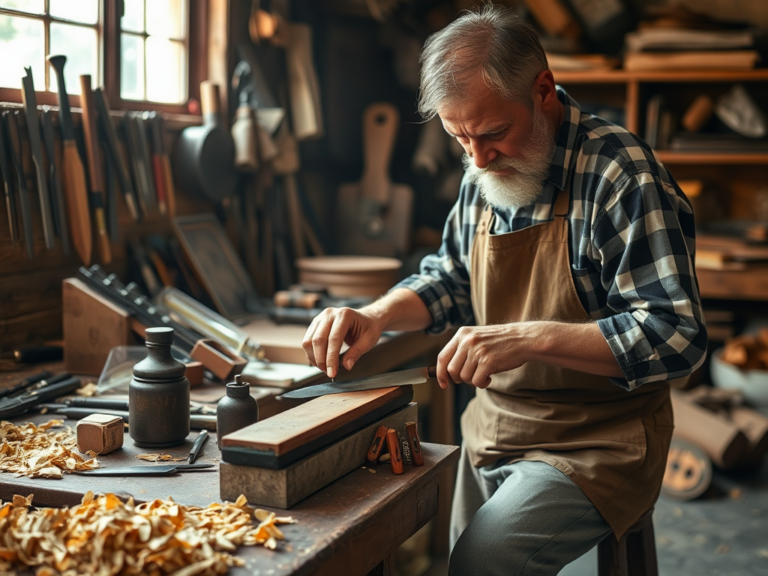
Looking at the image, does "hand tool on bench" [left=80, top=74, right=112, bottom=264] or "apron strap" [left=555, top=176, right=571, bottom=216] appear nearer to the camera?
"apron strap" [left=555, top=176, right=571, bottom=216]

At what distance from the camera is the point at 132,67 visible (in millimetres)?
2932

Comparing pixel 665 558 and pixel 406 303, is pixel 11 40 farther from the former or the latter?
pixel 665 558

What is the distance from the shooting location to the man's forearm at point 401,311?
212cm

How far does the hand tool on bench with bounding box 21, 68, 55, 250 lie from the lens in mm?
2211

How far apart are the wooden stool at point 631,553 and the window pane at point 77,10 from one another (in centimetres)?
227

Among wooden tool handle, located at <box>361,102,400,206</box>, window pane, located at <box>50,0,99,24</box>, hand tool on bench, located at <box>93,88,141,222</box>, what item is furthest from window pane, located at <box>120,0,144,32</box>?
wooden tool handle, located at <box>361,102,400,206</box>

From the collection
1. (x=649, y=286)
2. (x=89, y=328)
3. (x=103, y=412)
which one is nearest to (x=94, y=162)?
(x=89, y=328)

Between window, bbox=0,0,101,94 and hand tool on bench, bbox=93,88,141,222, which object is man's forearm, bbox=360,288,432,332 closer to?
hand tool on bench, bbox=93,88,141,222

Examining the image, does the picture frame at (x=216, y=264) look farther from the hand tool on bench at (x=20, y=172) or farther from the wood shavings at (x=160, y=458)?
the wood shavings at (x=160, y=458)

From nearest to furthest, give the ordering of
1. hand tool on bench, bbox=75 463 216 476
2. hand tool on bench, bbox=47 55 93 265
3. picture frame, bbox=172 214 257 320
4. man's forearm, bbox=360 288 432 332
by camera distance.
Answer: hand tool on bench, bbox=75 463 216 476 < man's forearm, bbox=360 288 432 332 < hand tool on bench, bbox=47 55 93 265 < picture frame, bbox=172 214 257 320

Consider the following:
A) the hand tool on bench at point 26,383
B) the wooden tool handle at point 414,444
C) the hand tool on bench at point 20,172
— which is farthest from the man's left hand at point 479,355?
the hand tool on bench at point 20,172

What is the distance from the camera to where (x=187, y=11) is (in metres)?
3.18

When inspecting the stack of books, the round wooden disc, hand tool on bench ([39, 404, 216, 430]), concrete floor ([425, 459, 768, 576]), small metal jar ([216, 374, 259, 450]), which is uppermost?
the stack of books

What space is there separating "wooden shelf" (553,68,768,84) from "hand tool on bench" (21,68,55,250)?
112 inches
